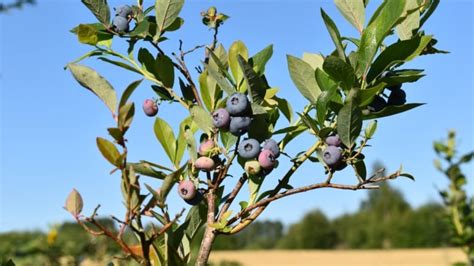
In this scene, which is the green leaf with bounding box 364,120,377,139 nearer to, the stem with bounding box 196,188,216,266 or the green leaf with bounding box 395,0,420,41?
the green leaf with bounding box 395,0,420,41

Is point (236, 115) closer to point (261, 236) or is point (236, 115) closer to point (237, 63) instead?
point (237, 63)

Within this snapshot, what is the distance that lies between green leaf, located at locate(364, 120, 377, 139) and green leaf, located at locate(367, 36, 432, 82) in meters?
0.08

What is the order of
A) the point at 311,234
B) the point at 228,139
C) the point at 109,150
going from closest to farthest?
the point at 109,150 < the point at 228,139 < the point at 311,234

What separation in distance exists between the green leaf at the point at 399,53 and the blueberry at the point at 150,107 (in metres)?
0.35

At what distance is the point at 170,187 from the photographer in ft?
2.44

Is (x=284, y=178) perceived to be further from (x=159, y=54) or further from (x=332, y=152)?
(x=159, y=54)

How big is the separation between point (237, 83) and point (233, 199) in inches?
6.7

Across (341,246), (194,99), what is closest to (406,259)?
(341,246)

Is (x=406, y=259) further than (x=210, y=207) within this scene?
Yes

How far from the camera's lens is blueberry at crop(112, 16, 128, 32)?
93 cm

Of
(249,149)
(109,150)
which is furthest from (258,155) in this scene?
(109,150)

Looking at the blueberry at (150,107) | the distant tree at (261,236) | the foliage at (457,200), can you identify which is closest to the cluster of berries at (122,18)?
the blueberry at (150,107)

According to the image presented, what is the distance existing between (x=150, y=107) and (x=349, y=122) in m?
0.33

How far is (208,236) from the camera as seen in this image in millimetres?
838
